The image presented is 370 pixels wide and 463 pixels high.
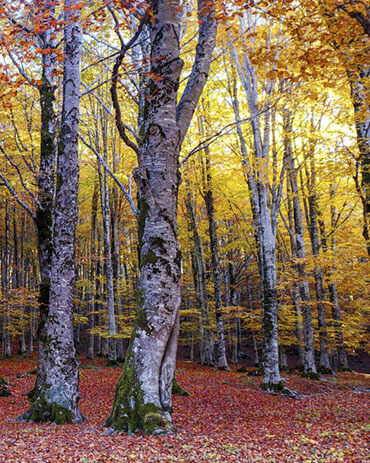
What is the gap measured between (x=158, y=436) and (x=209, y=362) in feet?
46.2

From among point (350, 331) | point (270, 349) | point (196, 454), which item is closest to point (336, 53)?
point (196, 454)

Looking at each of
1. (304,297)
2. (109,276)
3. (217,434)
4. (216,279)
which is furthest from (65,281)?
(216,279)

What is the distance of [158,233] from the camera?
4402mm

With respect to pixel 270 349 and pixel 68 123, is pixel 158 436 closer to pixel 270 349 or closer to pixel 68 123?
pixel 68 123

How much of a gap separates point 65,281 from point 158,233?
6.89 ft

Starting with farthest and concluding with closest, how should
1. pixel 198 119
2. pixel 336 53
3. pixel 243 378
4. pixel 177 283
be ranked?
pixel 198 119 → pixel 243 378 → pixel 336 53 → pixel 177 283

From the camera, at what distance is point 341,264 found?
33.7ft

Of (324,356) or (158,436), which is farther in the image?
(324,356)

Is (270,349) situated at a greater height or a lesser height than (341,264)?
lesser

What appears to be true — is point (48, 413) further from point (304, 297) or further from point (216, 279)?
point (216, 279)

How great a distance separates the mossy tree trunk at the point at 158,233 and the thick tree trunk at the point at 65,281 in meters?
1.36

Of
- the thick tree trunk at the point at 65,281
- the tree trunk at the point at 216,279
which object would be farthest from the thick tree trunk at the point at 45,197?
the tree trunk at the point at 216,279

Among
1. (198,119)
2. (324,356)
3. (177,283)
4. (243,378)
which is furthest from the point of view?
(198,119)

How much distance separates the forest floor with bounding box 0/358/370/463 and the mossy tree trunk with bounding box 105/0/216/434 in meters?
0.39
